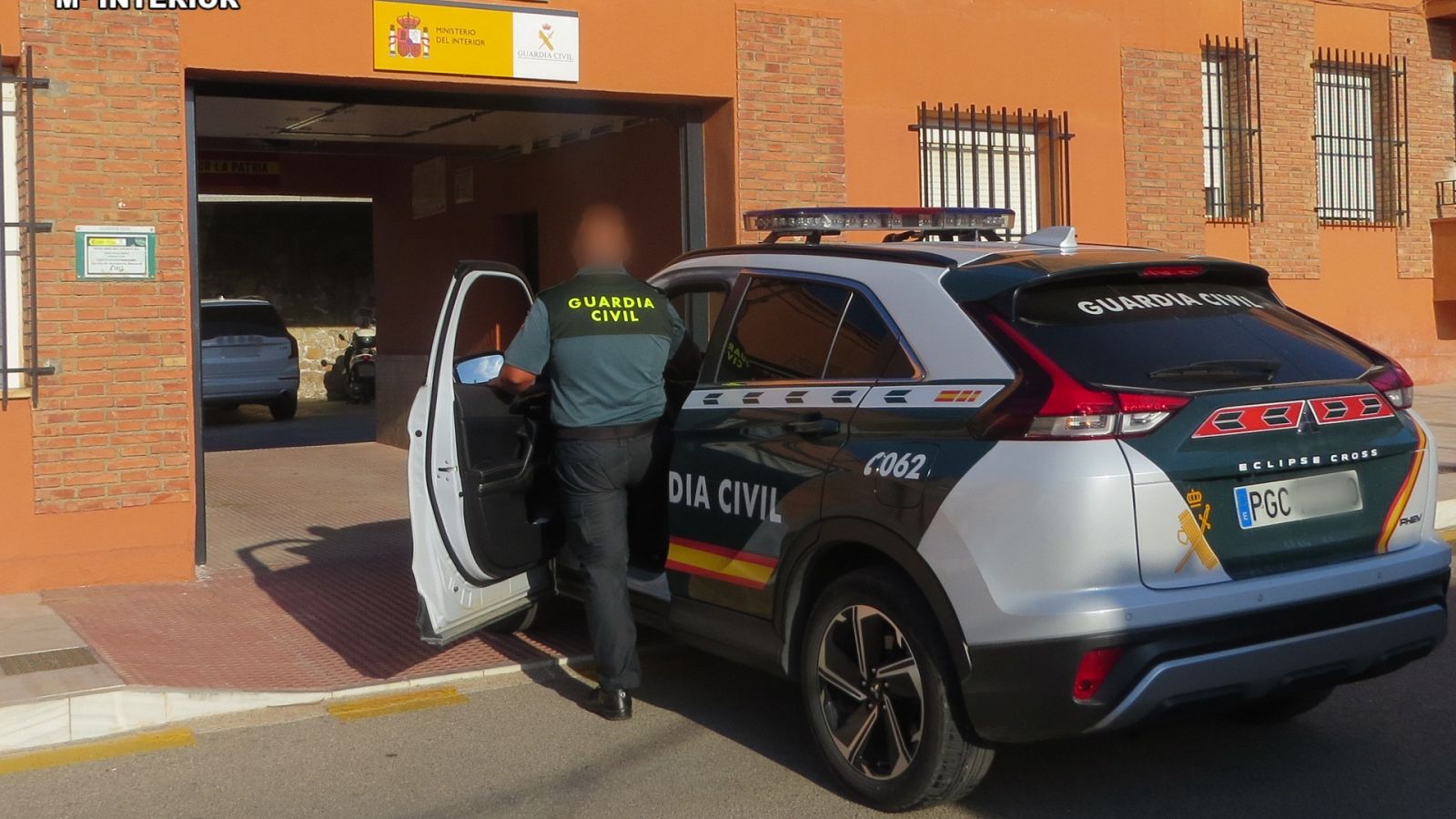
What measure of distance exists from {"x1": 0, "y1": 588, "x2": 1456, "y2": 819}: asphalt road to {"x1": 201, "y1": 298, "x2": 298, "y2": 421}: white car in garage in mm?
14136

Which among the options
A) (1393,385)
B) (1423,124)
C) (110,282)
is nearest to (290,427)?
(110,282)

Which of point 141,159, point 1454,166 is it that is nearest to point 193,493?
point 141,159

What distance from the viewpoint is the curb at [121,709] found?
5.74 m

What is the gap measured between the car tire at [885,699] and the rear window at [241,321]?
53.3 ft

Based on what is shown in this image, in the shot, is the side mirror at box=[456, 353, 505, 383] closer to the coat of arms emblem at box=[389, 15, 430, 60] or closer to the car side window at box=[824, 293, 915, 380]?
the car side window at box=[824, 293, 915, 380]

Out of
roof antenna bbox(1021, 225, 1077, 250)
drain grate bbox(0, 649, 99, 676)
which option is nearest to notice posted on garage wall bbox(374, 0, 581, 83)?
drain grate bbox(0, 649, 99, 676)

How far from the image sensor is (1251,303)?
4.92 m

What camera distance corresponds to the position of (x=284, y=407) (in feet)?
66.8

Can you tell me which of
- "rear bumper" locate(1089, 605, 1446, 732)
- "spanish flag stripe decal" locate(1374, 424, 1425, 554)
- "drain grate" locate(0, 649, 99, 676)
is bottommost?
"drain grate" locate(0, 649, 99, 676)

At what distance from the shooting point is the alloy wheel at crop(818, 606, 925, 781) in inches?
180

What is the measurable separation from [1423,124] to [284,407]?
47.2ft

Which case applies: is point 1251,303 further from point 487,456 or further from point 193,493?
point 193,493

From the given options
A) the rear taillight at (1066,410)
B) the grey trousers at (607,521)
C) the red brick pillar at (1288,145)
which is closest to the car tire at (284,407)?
the red brick pillar at (1288,145)

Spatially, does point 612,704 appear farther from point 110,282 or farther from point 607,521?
point 110,282
